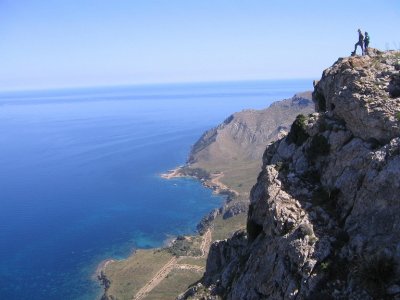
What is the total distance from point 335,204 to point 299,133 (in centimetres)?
1055

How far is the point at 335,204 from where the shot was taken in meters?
30.4

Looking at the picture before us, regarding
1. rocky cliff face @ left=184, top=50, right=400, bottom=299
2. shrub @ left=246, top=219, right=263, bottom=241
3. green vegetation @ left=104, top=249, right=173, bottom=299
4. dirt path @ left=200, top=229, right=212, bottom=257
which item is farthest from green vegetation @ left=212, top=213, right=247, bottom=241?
shrub @ left=246, top=219, right=263, bottom=241

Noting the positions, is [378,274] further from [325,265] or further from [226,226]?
[226,226]

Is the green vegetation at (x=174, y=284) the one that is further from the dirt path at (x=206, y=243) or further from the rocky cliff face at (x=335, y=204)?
the rocky cliff face at (x=335, y=204)

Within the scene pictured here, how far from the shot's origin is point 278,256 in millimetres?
29531

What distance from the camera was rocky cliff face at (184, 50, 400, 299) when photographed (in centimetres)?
2480

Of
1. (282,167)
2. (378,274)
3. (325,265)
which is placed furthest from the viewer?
(282,167)

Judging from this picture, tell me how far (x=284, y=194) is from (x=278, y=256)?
5591 millimetres

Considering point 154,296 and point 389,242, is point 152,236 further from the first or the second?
point 389,242

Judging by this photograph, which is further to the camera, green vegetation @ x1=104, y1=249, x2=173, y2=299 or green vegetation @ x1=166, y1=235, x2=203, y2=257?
green vegetation @ x1=166, y1=235, x2=203, y2=257

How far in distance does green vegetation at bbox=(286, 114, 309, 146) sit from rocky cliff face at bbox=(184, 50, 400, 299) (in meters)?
0.09

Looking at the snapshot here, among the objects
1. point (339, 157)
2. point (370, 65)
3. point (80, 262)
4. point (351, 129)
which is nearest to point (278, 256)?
point (339, 157)

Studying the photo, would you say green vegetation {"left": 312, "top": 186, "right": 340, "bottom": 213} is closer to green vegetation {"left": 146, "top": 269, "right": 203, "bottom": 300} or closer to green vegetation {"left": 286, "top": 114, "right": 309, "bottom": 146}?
green vegetation {"left": 286, "top": 114, "right": 309, "bottom": 146}

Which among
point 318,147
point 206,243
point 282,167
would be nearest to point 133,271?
point 206,243
